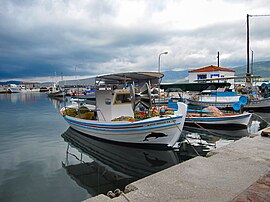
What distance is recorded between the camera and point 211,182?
3494mm

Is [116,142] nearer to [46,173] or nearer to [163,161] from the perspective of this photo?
[163,161]

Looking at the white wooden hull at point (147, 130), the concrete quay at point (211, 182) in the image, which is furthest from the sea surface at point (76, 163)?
the concrete quay at point (211, 182)

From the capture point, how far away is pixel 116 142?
10617 mm

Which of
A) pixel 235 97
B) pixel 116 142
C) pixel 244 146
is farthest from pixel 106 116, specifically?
pixel 235 97

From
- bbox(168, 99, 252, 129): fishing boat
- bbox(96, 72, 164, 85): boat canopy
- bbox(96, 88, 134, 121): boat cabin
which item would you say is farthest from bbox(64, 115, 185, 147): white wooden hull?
bbox(168, 99, 252, 129): fishing boat

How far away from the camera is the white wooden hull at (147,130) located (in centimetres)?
901

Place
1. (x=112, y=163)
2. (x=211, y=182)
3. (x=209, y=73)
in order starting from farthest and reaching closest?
(x=209, y=73) < (x=112, y=163) < (x=211, y=182)

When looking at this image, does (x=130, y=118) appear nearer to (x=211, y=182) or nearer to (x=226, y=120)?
(x=211, y=182)

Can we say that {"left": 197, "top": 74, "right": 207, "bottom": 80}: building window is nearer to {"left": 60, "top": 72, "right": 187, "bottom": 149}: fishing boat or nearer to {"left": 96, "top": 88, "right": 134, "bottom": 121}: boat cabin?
{"left": 60, "top": 72, "right": 187, "bottom": 149}: fishing boat

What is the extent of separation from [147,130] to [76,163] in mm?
3543

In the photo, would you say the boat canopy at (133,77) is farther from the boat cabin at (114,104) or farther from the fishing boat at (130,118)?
the boat cabin at (114,104)

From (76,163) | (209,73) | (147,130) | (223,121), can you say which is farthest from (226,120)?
(209,73)

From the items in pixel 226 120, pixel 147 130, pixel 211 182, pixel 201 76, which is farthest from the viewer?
pixel 201 76

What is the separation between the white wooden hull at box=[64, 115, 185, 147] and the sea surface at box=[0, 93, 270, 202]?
19.4 inches
